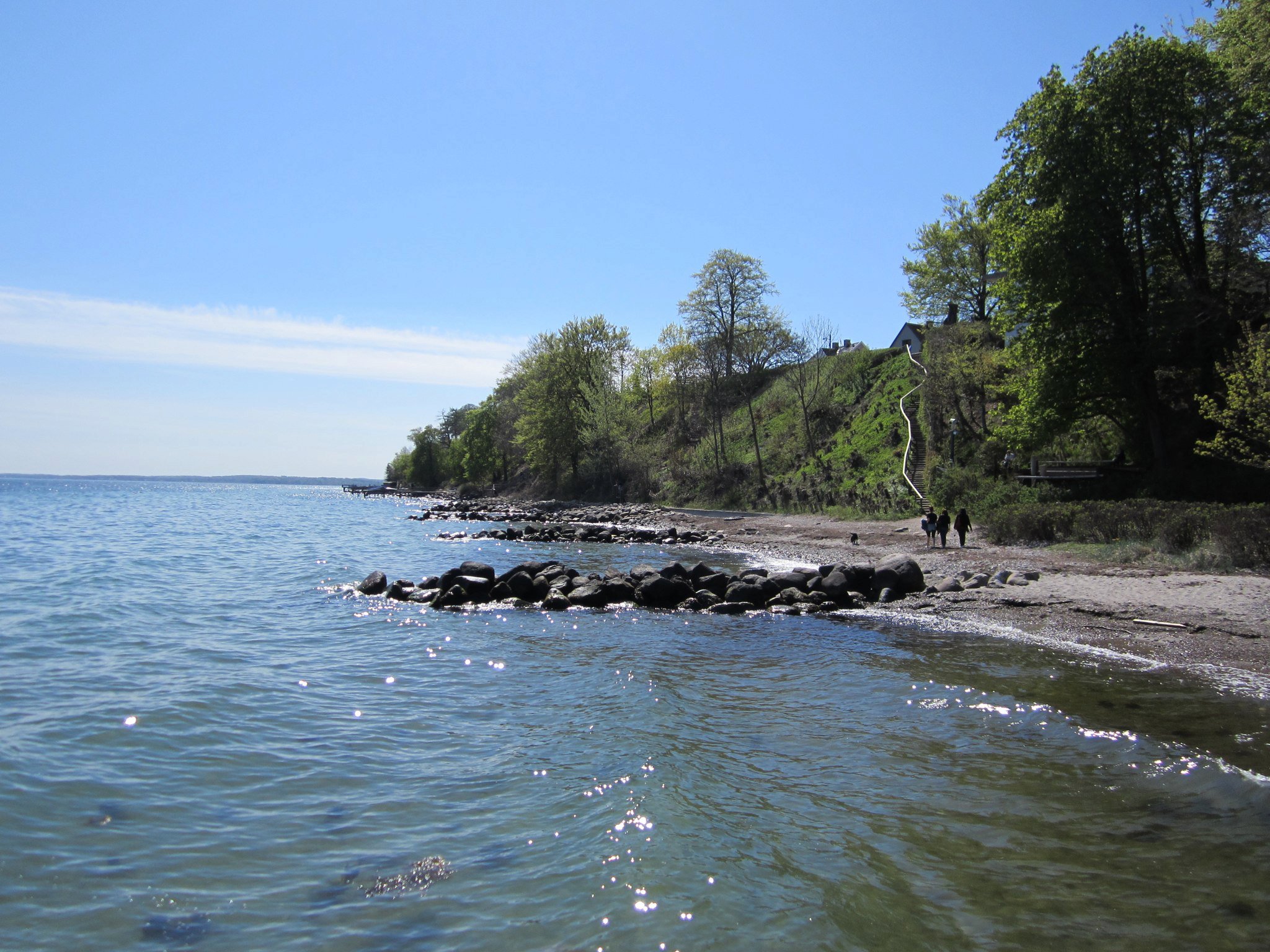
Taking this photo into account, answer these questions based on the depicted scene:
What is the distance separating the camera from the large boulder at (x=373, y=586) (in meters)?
20.6

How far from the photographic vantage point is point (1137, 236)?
1008 inches

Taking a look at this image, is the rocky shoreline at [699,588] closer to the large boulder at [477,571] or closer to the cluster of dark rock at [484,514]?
the large boulder at [477,571]

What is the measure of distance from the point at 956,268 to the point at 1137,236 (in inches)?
1066

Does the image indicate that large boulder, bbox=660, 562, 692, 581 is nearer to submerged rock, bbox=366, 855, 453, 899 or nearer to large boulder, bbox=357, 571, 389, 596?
large boulder, bbox=357, 571, 389, 596

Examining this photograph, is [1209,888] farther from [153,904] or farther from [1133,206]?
[1133,206]

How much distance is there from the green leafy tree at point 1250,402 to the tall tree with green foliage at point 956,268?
31.2m

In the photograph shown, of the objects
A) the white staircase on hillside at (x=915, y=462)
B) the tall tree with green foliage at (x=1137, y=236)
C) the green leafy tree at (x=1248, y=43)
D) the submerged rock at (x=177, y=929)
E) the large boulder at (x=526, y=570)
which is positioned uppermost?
the green leafy tree at (x=1248, y=43)

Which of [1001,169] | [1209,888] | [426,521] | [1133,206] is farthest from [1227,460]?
[426,521]

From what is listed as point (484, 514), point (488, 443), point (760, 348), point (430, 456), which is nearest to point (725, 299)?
point (760, 348)

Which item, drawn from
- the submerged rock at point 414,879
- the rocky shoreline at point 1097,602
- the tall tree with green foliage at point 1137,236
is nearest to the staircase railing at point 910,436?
the rocky shoreline at point 1097,602

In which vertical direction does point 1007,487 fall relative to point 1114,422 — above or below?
below

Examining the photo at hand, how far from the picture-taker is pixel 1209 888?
5.31 m

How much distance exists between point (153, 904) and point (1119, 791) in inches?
340

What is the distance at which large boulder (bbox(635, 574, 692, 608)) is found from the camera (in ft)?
61.5
